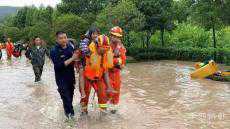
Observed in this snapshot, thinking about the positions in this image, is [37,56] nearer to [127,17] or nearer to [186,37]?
[127,17]

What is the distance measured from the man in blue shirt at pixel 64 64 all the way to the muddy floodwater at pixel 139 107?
1.98 ft

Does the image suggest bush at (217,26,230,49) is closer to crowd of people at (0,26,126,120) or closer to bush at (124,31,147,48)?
bush at (124,31,147,48)

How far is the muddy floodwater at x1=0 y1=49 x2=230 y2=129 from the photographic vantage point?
9367 mm

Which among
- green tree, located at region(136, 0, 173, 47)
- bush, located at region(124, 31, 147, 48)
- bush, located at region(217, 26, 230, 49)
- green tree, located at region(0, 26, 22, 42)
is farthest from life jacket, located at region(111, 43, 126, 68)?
green tree, located at region(0, 26, 22, 42)

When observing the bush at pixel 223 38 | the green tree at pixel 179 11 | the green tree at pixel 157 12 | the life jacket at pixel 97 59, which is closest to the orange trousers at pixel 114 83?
the life jacket at pixel 97 59

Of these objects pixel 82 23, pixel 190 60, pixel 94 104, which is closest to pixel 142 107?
pixel 94 104

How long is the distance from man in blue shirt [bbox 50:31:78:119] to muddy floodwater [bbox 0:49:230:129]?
603 millimetres

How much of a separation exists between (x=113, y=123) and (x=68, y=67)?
136 centimetres

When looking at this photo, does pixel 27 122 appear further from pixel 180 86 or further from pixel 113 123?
pixel 180 86

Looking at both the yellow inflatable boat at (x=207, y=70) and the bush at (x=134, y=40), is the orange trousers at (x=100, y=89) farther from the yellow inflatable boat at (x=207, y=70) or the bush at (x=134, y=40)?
the bush at (x=134, y=40)

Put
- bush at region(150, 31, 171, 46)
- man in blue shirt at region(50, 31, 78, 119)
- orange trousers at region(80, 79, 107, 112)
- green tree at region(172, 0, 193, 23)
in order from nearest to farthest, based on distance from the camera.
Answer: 1. man in blue shirt at region(50, 31, 78, 119)
2. orange trousers at region(80, 79, 107, 112)
3. green tree at region(172, 0, 193, 23)
4. bush at region(150, 31, 171, 46)

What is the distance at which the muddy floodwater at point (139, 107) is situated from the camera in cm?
937

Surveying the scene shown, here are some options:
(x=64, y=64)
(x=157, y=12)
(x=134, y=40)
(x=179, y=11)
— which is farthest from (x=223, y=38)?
(x=64, y=64)

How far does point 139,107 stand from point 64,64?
277 centimetres
